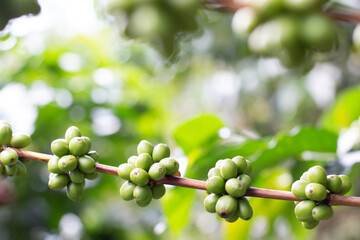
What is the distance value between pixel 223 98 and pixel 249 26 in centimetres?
150

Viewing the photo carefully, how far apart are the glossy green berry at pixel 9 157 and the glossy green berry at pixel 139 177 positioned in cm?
11

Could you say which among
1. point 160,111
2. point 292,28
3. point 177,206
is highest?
point 292,28

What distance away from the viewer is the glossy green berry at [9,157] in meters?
0.37

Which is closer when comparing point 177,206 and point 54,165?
point 54,165

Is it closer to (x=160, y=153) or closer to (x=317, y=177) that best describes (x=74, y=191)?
(x=160, y=153)

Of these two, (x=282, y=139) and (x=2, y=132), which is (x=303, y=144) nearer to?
(x=282, y=139)

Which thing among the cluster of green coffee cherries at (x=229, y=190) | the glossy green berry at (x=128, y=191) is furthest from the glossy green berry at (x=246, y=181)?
the glossy green berry at (x=128, y=191)

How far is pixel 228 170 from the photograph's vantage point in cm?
36

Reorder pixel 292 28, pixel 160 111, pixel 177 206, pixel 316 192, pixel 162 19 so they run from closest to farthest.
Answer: pixel 316 192, pixel 162 19, pixel 292 28, pixel 177 206, pixel 160 111

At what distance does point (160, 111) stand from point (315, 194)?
1448 mm

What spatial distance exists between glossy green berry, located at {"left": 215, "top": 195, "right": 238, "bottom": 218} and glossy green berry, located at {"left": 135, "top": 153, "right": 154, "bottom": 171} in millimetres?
74

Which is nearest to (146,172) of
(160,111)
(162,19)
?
(162,19)

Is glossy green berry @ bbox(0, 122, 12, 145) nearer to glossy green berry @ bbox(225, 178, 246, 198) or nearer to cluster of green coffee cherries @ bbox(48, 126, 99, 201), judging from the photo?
cluster of green coffee cherries @ bbox(48, 126, 99, 201)

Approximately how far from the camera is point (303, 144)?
2.35ft
